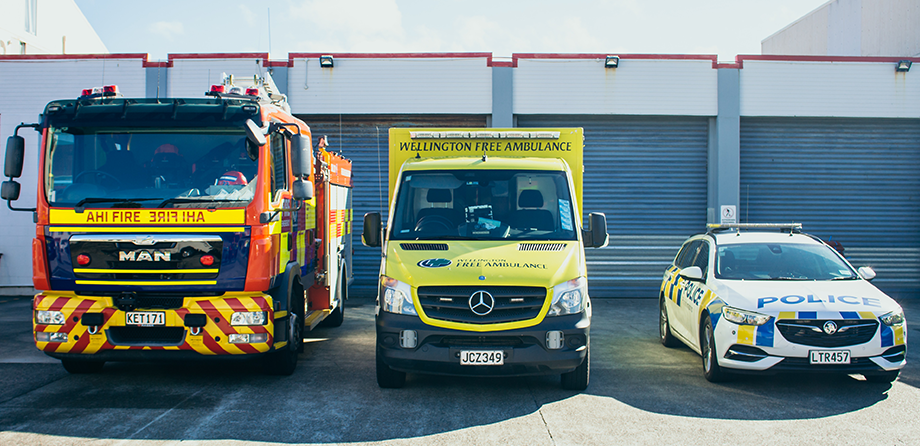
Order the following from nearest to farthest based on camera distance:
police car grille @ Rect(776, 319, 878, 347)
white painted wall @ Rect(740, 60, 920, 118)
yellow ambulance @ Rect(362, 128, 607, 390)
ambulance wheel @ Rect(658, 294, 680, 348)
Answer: yellow ambulance @ Rect(362, 128, 607, 390)
police car grille @ Rect(776, 319, 878, 347)
ambulance wheel @ Rect(658, 294, 680, 348)
white painted wall @ Rect(740, 60, 920, 118)

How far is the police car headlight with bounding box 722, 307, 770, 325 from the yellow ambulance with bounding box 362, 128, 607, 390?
1356mm

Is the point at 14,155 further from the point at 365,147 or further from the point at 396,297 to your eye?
the point at 365,147

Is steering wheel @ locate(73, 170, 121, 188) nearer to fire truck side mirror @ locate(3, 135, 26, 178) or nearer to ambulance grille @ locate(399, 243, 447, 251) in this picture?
fire truck side mirror @ locate(3, 135, 26, 178)

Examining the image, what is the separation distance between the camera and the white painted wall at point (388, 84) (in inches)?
527

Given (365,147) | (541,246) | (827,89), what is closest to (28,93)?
(365,147)

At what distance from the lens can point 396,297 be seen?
5.54 meters

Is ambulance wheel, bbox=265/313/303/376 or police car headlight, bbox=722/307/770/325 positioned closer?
police car headlight, bbox=722/307/770/325

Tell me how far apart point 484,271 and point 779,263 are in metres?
3.49

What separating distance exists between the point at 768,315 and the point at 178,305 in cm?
541

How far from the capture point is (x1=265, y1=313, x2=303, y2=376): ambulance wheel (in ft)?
20.9

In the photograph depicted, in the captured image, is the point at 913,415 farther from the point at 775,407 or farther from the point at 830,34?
the point at 830,34

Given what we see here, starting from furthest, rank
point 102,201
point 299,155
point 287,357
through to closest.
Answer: point 287,357
point 299,155
point 102,201

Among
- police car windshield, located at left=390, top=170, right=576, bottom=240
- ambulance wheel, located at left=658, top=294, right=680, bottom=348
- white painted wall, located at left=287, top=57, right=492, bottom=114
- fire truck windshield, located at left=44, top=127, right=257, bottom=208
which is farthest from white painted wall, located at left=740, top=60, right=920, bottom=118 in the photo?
fire truck windshield, located at left=44, top=127, right=257, bottom=208

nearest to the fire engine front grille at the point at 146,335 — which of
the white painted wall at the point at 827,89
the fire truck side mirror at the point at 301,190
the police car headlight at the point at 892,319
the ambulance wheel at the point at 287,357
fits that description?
the ambulance wheel at the point at 287,357
